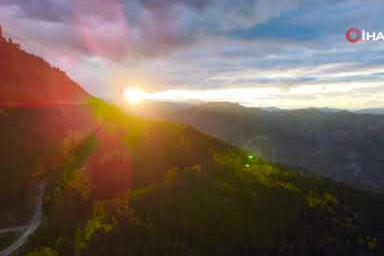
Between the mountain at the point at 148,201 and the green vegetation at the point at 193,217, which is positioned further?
the mountain at the point at 148,201

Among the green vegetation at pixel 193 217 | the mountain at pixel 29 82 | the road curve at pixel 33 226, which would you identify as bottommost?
the road curve at pixel 33 226

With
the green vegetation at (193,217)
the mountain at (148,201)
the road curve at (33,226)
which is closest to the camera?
the green vegetation at (193,217)

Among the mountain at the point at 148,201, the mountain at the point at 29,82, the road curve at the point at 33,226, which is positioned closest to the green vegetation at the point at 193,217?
the mountain at the point at 148,201

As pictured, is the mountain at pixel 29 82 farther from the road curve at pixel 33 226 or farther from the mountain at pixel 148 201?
the road curve at pixel 33 226

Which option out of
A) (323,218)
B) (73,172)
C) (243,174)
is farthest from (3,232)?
(323,218)

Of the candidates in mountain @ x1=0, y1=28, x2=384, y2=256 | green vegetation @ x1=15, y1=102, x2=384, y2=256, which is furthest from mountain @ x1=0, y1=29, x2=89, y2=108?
green vegetation @ x1=15, y1=102, x2=384, y2=256

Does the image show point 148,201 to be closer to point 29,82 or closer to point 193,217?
point 193,217

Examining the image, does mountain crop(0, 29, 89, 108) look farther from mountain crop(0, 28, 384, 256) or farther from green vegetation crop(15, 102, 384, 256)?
green vegetation crop(15, 102, 384, 256)
